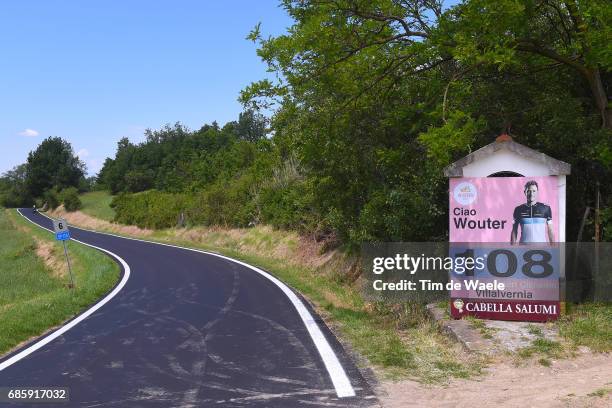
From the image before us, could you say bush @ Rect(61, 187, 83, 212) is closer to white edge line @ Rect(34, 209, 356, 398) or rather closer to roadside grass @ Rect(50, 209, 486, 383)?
roadside grass @ Rect(50, 209, 486, 383)

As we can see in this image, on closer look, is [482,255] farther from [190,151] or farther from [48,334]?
[190,151]

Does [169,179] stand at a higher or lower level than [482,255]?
higher

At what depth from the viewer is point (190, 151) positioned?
284 ft

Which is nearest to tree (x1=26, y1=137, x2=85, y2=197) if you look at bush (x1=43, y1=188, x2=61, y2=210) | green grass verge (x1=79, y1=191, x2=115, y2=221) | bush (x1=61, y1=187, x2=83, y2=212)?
bush (x1=43, y1=188, x2=61, y2=210)

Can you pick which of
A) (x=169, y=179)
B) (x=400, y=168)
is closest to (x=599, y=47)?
(x=400, y=168)

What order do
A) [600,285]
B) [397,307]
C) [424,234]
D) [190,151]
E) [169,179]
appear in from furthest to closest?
[190,151]
[169,179]
[424,234]
[397,307]
[600,285]

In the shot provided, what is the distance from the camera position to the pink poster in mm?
7820

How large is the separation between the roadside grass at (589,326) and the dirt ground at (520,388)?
1.17 ft

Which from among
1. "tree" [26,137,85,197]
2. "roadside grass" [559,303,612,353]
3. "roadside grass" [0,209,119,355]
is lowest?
"roadside grass" [0,209,119,355]

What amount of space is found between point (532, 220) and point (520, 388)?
316 cm

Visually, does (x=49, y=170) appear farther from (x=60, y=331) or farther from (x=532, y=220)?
(x=532, y=220)

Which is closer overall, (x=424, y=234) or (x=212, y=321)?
(x=212, y=321)

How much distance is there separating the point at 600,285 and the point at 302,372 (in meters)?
5.37

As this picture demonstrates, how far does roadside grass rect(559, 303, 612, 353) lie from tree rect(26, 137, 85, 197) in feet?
364
